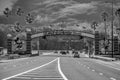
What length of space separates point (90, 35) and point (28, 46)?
72.8 feet

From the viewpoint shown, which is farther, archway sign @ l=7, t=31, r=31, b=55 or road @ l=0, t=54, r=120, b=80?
archway sign @ l=7, t=31, r=31, b=55

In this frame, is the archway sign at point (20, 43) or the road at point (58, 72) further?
the archway sign at point (20, 43)

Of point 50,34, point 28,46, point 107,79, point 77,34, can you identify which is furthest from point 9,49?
point 107,79

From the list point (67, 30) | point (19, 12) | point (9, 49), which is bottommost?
point (9, 49)

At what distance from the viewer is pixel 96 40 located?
101m

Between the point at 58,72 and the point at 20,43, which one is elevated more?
the point at 20,43

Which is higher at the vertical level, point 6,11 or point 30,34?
point 6,11

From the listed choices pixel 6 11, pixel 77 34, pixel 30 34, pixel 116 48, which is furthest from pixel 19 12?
pixel 116 48

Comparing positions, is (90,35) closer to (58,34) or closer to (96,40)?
(96,40)

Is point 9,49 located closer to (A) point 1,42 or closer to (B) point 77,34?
(B) point 77,34

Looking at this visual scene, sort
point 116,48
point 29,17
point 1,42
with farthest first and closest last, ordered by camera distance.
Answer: point 1,42 < point 29,17 < point 116,48

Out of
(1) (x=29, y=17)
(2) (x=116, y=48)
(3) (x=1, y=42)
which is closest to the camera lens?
(2) (x=116, y=48)

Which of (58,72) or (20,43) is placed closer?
(58,72)

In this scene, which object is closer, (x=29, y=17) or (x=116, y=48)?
(x=116, y=48)
